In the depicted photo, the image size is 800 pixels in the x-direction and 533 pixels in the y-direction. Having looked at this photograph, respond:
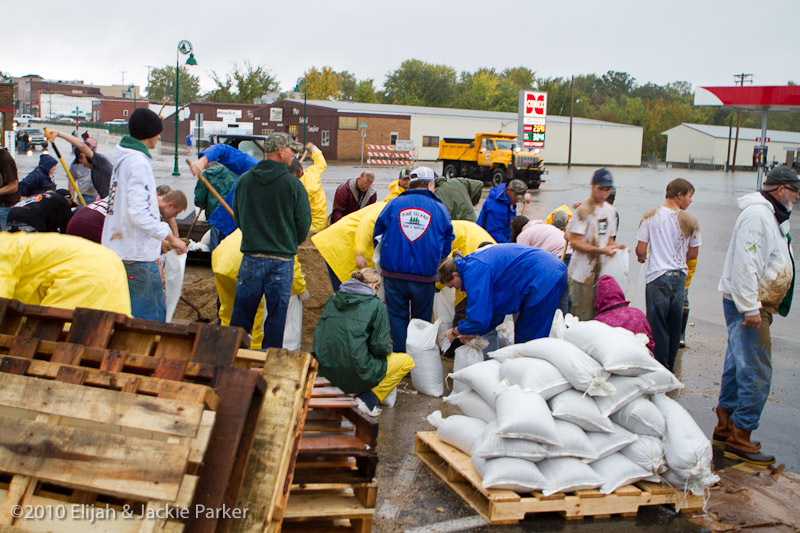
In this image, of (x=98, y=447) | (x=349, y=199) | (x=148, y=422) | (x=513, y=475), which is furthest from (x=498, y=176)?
(x=98, y=447)

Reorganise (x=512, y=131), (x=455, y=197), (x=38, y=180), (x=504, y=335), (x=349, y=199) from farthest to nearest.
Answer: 1. (x=512, y=131)
2. (x=349, y=199)
3. (x=38, y=180)
4. (x=455, y=197)
5. (x=504, y=335)

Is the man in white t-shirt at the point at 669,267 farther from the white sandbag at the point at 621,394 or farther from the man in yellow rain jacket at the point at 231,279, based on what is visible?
the man in yellow rain jacket at the point at 231,279

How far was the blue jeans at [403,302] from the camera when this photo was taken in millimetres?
5840

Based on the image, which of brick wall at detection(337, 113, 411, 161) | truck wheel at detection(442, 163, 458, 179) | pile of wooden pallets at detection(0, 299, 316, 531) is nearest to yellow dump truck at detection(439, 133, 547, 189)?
truck wheel at detection(442, 163, 458, 179)

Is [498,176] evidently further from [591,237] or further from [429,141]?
[591,237]

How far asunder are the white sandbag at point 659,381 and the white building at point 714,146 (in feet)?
218

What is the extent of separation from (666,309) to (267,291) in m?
3.33

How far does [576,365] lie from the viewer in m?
3.97

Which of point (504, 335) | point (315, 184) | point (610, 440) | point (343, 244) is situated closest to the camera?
point (610, 440)

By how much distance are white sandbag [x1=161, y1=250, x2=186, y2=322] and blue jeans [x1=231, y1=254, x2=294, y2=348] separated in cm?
74

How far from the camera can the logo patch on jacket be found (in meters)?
5.73

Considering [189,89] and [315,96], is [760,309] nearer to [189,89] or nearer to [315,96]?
[315,96]

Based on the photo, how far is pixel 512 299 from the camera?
538 cm

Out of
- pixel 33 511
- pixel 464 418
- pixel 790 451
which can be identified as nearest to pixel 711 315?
pixel 790 451
